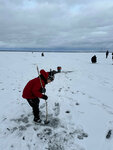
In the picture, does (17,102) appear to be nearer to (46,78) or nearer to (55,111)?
(55,111)

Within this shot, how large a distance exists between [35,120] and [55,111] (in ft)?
3.22

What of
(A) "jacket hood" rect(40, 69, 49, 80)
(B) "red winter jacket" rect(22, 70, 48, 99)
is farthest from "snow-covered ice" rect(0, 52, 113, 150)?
(A) "jacket hood" rect(40, 69, 49, 80)

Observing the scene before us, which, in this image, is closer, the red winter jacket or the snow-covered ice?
the snow-covered ice

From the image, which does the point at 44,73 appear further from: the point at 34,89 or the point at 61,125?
the point at 61,125

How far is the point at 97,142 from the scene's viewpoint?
2.91 meters

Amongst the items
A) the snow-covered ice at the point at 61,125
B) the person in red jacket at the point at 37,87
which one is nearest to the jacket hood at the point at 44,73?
the person in red jacket at the point at 37,87

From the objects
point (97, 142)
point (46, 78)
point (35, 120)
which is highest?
point (46, 78)

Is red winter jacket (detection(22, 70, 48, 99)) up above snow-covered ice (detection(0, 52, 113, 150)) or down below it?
above

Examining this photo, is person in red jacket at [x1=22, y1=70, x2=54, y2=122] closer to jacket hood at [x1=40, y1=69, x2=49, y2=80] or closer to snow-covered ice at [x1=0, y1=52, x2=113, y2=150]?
jacket hood at [x1=40, y1=69, x2=49, y2=80]

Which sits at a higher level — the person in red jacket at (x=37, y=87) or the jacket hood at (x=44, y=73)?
the jacket hood at (x=44, y=73)

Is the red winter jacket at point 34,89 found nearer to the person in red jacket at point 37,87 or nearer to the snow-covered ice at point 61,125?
the person in red jacket at point 37,87

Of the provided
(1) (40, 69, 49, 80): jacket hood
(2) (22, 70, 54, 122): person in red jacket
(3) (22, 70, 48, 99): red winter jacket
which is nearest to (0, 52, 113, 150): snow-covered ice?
(2) (22, 70, 54, 122): person in red jacket

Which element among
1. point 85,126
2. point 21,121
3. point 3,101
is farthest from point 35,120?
point 3,101

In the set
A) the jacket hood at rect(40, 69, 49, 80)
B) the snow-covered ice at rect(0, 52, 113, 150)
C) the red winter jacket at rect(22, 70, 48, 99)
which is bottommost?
the snow-covered ice at rect(0, 52, 113, 150)
